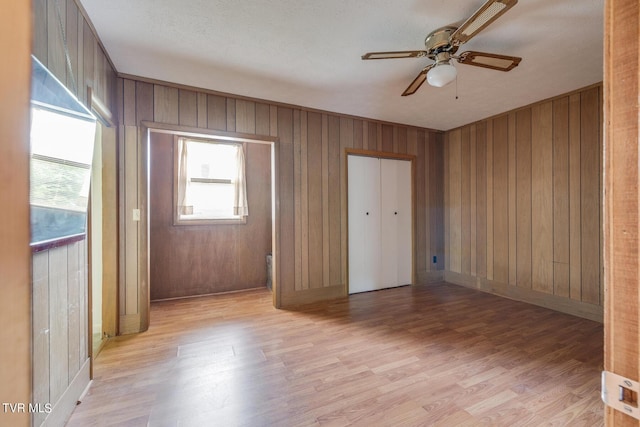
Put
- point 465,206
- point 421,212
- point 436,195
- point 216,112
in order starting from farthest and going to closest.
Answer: point 436,195, point 421,212, point 465,206, point 216,112

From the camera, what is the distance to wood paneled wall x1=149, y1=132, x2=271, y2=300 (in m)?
3.69

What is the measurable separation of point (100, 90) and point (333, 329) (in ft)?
9.56

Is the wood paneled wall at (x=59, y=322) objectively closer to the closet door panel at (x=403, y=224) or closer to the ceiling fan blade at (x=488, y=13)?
the ceiling fan blade at (x=488, y=13)

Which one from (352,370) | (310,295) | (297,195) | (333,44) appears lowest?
(352,370)

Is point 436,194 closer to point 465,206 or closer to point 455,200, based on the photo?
point 455,200

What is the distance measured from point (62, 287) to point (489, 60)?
3329mm

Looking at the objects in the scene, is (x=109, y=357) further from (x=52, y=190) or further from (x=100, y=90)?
(x=100, y=90)

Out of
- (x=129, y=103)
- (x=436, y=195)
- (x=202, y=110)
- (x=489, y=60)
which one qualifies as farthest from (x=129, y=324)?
(x=436, y=195)

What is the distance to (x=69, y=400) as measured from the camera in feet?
5.07

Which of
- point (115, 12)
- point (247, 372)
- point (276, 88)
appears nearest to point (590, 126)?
point (276, 88)

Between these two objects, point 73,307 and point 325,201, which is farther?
point 325,201

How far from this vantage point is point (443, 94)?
9.97ft

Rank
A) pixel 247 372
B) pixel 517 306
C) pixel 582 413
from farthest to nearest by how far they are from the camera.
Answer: pixel 517 306 → pixel 247 372 → pixel 582 413

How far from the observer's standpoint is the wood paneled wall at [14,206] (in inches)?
15.5
